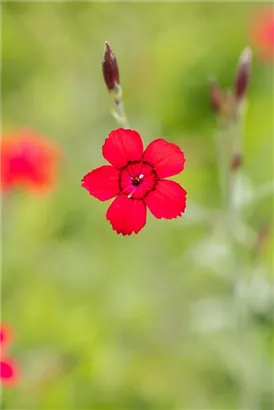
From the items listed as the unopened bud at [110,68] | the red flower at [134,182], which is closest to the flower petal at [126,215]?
the red flower at [134,182]

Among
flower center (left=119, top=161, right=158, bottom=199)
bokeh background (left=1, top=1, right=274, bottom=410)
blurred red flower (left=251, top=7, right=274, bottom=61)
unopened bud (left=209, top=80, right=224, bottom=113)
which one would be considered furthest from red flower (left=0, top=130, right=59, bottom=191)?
blurred red flower (left=251, top=7, right=274, bottom=61)

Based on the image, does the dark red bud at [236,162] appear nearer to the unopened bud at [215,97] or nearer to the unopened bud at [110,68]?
the unopened bud at [215,97]

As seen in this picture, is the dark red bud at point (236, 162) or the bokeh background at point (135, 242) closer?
the dark red bud at point (236, 162)

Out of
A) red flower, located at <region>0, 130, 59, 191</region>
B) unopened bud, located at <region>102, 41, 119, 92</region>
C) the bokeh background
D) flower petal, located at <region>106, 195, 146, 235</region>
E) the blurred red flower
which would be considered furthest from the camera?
the blurred red flower

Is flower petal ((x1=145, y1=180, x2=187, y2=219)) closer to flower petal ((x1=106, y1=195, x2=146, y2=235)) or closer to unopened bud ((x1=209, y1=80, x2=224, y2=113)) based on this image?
flower petal ((x1=106, y1=195, x2=146, y2=235))

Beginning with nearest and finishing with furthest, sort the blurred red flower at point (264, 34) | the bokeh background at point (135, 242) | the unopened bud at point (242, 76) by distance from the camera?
the unopened bud at point (242, 76)
the bokeh background at point (135, 242)
the blurred red flower at point (264, 34)

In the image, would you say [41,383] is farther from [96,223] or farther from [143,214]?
[143,214]

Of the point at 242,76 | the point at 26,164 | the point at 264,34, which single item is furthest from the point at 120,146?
the point at 264,34

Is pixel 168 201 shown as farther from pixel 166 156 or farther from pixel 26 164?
pixel 26 164
